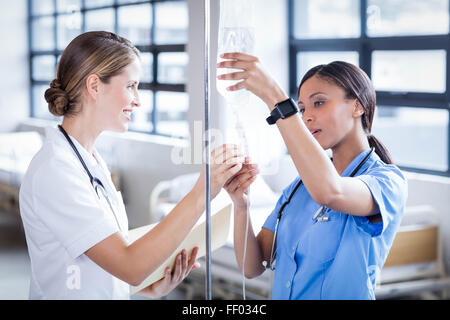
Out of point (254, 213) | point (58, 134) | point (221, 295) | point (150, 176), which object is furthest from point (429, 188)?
point (58, 134)

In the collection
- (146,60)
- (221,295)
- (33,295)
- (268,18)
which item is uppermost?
(268,18)

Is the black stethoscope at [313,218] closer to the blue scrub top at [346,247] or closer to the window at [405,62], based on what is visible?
the blue scrub top at [346,247]

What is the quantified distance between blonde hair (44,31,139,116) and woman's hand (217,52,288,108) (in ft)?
0.78

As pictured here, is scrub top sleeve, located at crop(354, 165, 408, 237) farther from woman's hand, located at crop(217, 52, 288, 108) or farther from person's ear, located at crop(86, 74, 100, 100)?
person's ear, located at crop(86, 74, 100, 100)

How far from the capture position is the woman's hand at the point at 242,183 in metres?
1.16

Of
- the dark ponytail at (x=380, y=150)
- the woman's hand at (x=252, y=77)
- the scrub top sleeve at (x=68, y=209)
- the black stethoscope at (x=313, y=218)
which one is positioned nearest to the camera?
the woman's hand at (x=252, y=77)

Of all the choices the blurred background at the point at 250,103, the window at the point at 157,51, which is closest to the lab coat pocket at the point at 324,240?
the blurred background at the point at 250,103

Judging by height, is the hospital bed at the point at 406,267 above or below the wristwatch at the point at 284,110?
below

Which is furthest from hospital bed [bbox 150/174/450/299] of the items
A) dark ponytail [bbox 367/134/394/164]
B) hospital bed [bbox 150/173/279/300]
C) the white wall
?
dark ponytail [bbox 367/134/394/164]

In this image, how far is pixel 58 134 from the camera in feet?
3.64

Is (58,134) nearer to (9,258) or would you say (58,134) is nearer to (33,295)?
(33,295)

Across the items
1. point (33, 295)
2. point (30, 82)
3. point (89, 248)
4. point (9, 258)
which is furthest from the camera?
point (30, 82)

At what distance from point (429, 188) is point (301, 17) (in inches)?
54.0

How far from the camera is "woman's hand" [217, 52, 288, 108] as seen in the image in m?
0.92
